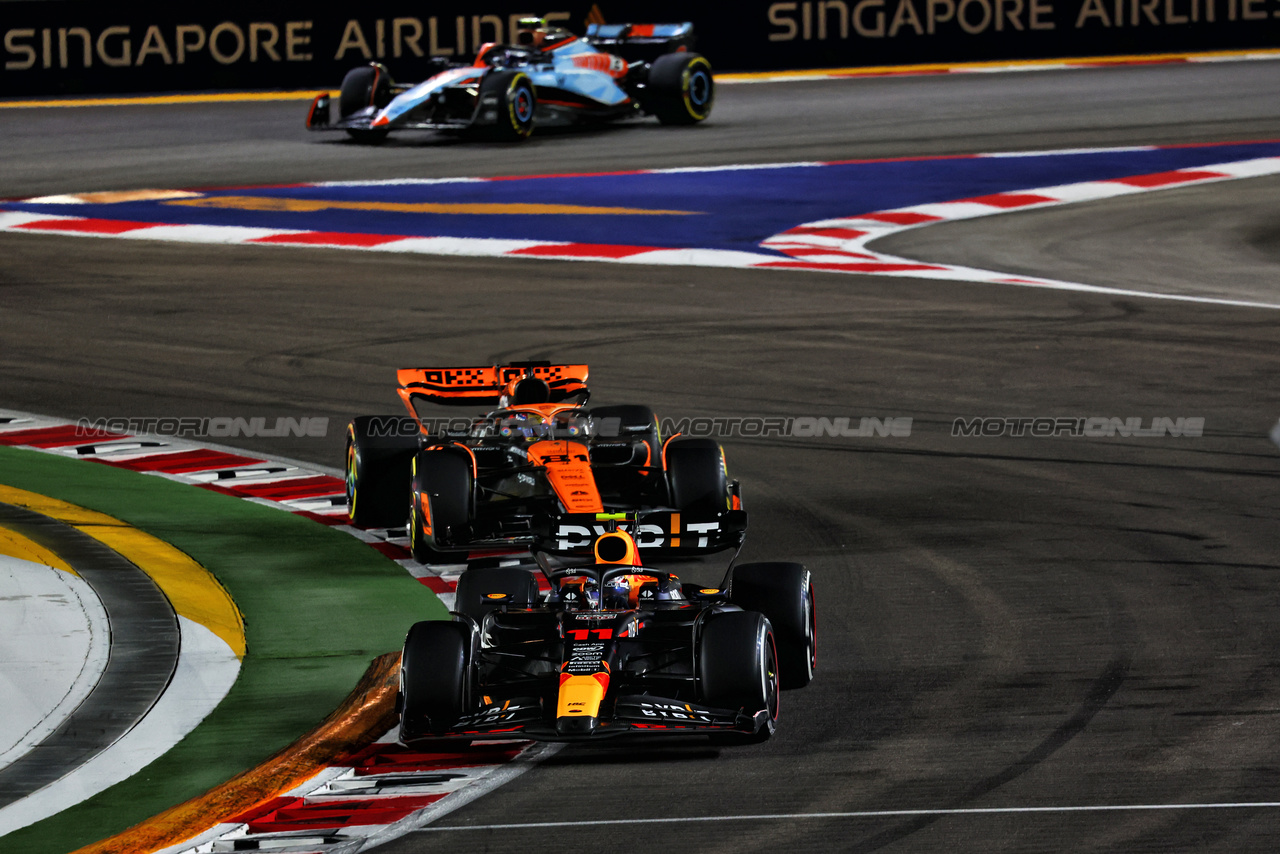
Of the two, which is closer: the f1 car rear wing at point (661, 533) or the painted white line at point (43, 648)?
the painted white line at point (43, 648)

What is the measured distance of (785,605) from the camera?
6832 mm

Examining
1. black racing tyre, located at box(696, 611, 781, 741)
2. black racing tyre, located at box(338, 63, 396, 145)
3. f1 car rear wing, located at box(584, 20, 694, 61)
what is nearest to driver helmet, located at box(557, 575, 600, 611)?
black racing tyre, located at box(696, 611, 781, 741)

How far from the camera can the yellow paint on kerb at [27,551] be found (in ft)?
27.9

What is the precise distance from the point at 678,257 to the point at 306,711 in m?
10.9

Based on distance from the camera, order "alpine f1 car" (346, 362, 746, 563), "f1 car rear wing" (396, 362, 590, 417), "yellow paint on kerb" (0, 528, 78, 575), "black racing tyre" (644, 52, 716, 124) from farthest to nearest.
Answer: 1. "black racing tyre" (644, 52, 716, 124)
2. "f1 car rear wing" (396, 362, 590, 417)
3. "yellow paint on kerb" (0, 528, 78, 575)
4. "alpine f1 car" (346, 362, 746, 563)

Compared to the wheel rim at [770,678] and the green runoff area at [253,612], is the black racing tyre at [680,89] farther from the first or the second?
the wheel rim at [770,678]

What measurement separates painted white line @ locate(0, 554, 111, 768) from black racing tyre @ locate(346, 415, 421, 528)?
1.39 meters

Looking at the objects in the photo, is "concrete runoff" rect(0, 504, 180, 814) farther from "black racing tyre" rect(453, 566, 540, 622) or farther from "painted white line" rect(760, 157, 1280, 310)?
"painted white line" rect(760, 157, 1280, 310)

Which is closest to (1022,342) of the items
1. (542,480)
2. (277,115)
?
(542,480)

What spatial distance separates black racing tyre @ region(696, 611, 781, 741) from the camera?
6207 mm

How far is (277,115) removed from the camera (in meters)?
28.7

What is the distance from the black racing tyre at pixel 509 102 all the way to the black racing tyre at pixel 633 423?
15616 millimetres

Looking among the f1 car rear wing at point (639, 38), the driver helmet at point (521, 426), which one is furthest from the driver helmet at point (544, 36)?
the driver helmet at point (521, 426)

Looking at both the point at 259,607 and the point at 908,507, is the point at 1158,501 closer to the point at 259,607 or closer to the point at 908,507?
the point at 908,507
